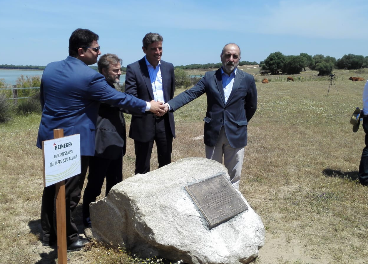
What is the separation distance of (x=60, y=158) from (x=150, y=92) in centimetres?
173

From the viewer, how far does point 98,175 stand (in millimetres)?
4133

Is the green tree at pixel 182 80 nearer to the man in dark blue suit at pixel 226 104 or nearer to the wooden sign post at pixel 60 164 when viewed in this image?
the man in dark blue suit at pixel 226 104

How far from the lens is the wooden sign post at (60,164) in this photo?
2775 mm

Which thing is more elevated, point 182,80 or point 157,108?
point 182,80

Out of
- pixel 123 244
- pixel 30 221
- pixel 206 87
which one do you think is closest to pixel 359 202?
pixel 206 87

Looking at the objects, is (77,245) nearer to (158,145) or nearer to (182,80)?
(158,145)

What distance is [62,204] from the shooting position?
301 centimetres

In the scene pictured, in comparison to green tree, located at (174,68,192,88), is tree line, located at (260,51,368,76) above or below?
above

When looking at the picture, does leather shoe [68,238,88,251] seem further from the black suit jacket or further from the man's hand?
the man's hand

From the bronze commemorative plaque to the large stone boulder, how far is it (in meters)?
0.05

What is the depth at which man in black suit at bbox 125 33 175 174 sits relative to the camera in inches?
167

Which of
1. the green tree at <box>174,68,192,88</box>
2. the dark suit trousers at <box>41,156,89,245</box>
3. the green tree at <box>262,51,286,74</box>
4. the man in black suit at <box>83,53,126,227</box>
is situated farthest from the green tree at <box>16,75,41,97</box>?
the green tree at <box>262,51,286,74</box>

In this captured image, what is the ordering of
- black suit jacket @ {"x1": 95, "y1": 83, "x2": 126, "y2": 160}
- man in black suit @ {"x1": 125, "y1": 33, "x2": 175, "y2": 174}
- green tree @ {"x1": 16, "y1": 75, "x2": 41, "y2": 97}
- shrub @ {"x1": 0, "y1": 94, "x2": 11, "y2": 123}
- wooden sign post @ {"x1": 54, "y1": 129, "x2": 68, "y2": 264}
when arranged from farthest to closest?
green tree @ {"x1": 16, "y1": 75, "x2": 41, "y2": 97} < shrub @ {"x1": 0, "y1": 94, "x2": 11, "y2": 123} < man in black suit @ {"x1": 125, "y1": 33, "x2": 175, "y2": 174} < black suit jacket @ {"x1": 95, "y1": 83, "x2": 126, "y2": 160} < wooden sign post @ {"x1": 54, "y1": 129, "x2": 68, "y2": 264}

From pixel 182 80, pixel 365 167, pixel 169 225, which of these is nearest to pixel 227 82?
pixel 169 225
